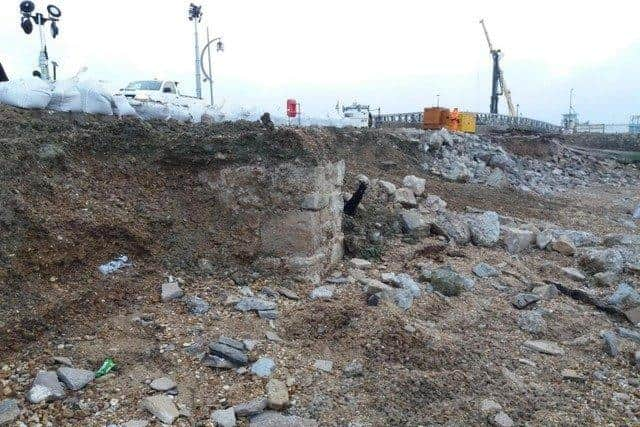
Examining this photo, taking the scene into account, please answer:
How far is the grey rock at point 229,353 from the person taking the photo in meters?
3.73

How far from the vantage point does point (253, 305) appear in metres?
4.50

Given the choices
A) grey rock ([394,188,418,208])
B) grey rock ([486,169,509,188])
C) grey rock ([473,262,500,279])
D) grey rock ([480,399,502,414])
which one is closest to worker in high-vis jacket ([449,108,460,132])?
grey rock ([486,169,509,188])

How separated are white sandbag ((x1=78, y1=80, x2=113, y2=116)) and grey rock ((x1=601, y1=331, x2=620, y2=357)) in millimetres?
6952

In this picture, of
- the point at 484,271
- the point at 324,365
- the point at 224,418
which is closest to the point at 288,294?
the point at 324,365

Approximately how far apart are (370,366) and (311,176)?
2.01 m

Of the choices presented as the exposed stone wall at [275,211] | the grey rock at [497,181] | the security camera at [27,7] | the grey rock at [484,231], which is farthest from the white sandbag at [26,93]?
the grey rock at [497,181]

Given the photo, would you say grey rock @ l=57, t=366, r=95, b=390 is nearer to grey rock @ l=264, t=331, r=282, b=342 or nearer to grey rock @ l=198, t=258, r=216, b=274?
grey rock @ l=264, t=331, r=282, b=342

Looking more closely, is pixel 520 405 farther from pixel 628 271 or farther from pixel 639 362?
pixel 628 271

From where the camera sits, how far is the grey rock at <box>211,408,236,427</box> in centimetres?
319

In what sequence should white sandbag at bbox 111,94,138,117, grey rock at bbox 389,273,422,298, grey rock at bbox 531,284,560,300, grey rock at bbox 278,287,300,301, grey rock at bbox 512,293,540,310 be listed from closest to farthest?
grey rock at bbox 278,287,300,301
grey rock at bbox 389,273,422,298
grey rock at bbox 512,293,540,310
grey rock at bbox 531,284,560,300
white sandbag at bbox 111,94,138,117

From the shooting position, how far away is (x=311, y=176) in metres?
5.16

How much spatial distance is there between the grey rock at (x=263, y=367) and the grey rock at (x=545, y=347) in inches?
89.0

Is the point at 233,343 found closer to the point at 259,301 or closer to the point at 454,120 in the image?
the point at 259,301

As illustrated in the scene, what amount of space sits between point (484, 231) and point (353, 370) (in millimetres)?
4374
